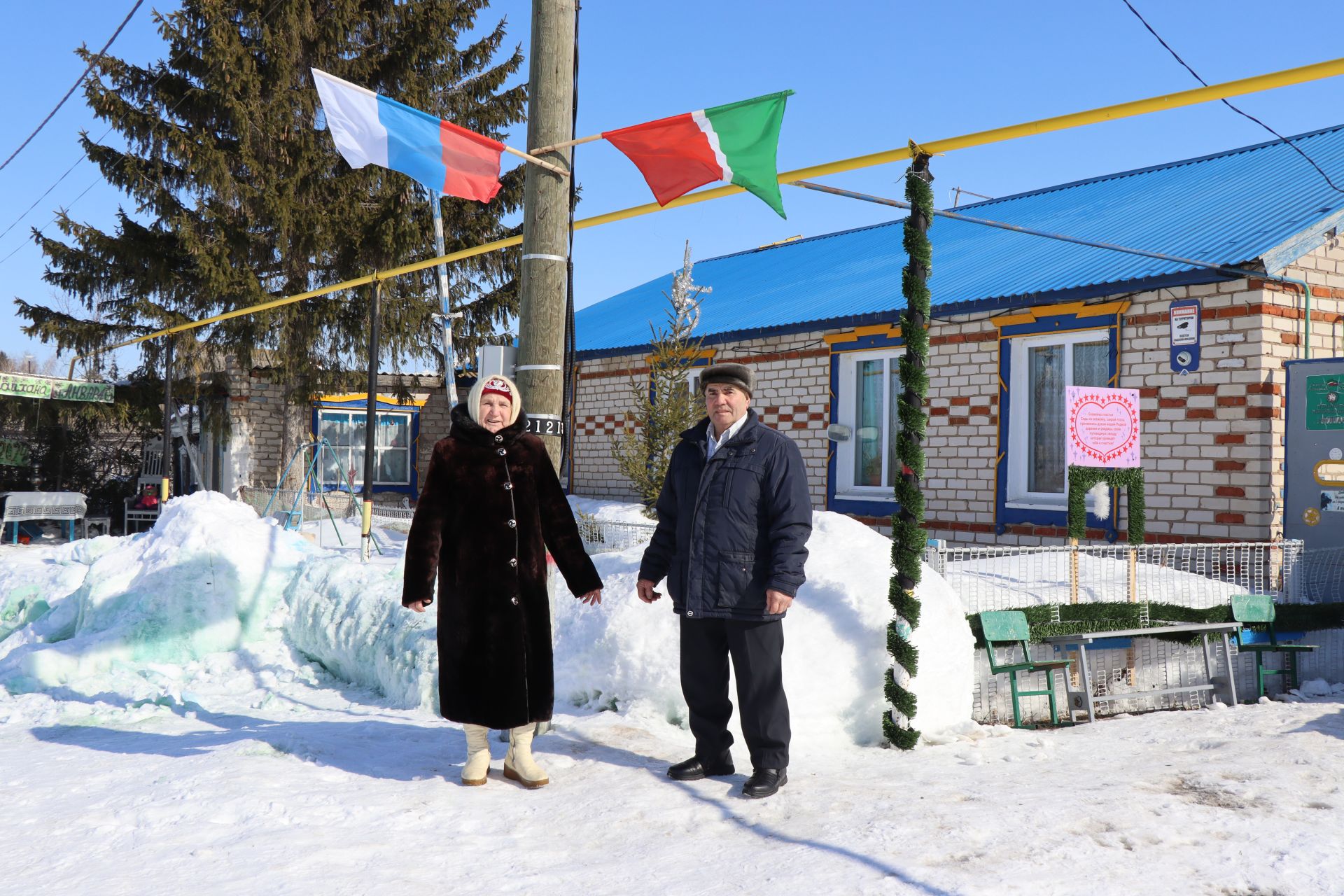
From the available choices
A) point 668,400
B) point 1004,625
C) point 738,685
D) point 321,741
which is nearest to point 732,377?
point 738,685

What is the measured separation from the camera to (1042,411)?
11.4 m

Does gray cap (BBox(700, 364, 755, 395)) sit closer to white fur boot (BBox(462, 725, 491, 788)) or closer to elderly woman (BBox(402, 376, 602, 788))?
elderly woman (BBox(402, 376, 602, 788))

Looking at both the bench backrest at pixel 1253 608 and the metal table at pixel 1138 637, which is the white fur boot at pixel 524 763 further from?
the bench backrest at pixel 1253 608

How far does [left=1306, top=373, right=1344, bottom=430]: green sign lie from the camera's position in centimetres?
899

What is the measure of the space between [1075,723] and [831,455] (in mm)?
6810

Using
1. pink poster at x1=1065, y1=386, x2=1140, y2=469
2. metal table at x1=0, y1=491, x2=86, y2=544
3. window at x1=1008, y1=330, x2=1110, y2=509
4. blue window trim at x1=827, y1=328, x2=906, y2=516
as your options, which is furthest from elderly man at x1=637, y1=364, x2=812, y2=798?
metal table at x1=0, y1=491, x2=86, y2=544

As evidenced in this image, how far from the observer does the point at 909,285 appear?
573 centimetres

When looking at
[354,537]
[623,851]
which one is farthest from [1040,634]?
[354,537]

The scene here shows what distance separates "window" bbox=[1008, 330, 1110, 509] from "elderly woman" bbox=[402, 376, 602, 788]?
782cm

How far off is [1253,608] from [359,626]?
6.79 metres

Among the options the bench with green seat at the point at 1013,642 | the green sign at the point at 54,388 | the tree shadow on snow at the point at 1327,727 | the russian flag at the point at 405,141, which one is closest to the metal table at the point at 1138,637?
the bench with green seat at the point at 1013,642

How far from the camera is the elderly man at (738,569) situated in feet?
15.0

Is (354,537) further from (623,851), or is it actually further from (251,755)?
(623,851)

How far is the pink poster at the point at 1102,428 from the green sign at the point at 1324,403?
2066mm
